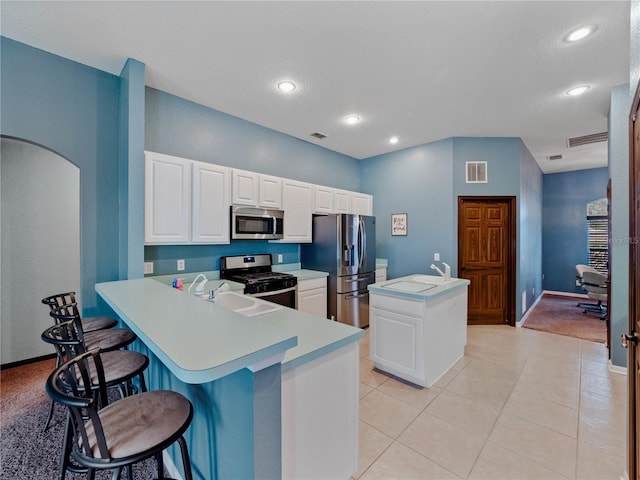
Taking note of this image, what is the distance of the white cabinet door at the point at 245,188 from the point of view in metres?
3.20

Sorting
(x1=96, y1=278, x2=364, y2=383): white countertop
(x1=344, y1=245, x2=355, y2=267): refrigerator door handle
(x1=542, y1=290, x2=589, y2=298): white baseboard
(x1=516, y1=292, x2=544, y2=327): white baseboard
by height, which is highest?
(x1=344, y1=245, x2=355, y2=267): refrigerator door handle

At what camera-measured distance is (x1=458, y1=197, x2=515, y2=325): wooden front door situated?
14.8ft

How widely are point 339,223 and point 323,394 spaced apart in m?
2.73

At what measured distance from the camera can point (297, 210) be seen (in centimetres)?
392

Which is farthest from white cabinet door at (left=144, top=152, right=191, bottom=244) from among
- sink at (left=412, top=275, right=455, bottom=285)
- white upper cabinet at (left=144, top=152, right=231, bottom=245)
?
sink at (left=412, top=275, right=455, bottom=285)

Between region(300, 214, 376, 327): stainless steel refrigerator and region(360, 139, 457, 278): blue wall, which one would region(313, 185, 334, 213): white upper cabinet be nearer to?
region(300, 214, 376, 327): stainless steel refrigerator

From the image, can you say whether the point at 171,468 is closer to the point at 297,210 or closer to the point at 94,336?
the point at 94,336

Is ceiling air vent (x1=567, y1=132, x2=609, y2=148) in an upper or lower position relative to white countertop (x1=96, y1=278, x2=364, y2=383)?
upper

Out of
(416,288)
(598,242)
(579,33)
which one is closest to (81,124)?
(416,288)

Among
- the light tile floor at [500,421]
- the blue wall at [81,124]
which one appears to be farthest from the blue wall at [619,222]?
the blue wall at [81,124]

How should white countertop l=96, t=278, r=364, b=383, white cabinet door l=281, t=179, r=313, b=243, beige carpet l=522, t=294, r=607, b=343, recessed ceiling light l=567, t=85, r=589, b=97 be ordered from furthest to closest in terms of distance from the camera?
1. beige carpet l=522, t=294, r=607, b=343
2. white cabinet door l=281, t=179, r=313, b=243
3. recessed ceiling light l=567, t=85, r=589, b=97
4. white countertop l=96, t=278, r=364, b=383

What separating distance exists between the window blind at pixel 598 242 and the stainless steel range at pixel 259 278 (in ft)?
22.8

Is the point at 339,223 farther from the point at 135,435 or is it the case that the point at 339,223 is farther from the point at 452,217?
the point at 135,435

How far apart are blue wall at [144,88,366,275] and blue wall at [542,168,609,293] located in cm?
592
